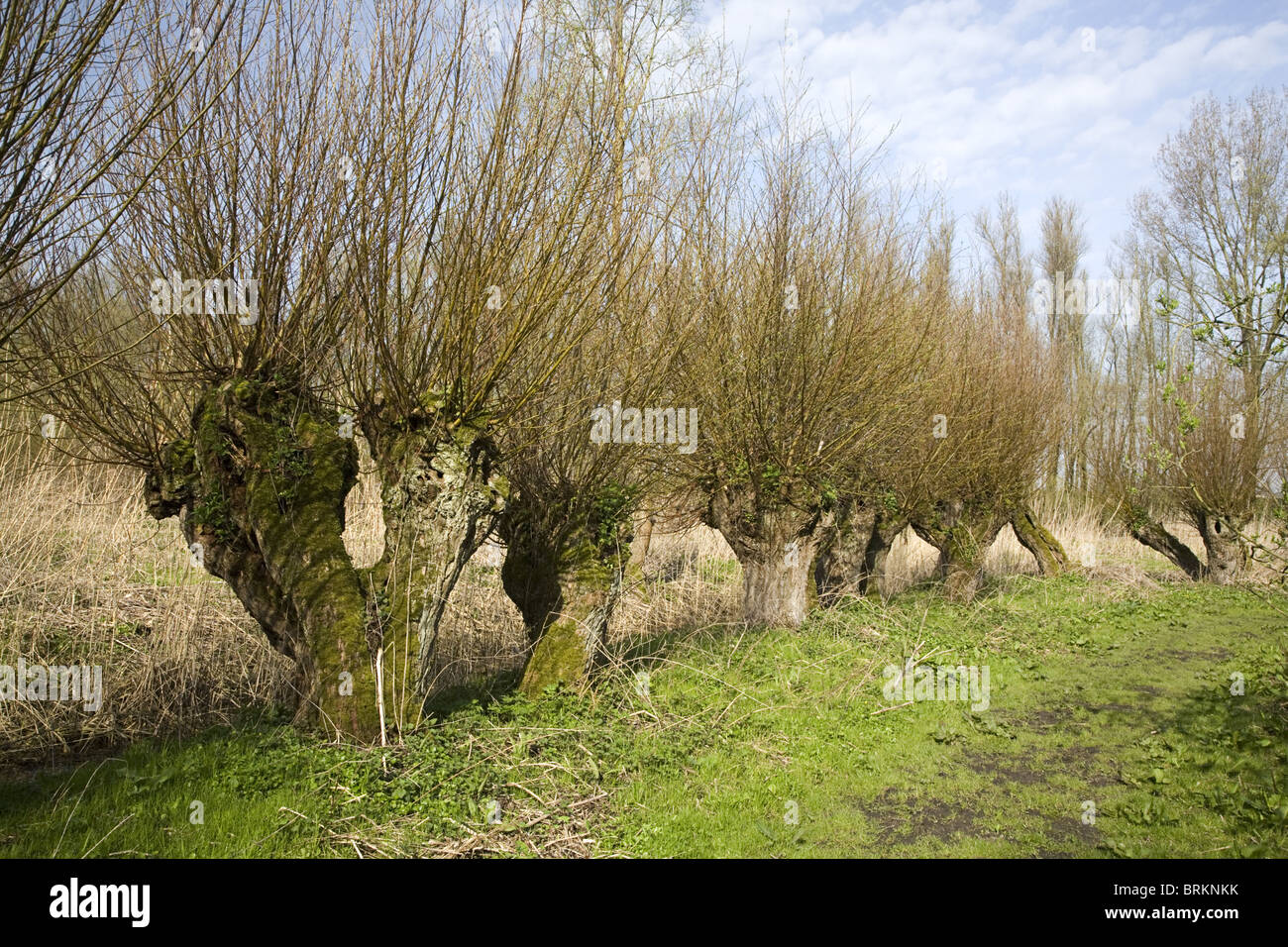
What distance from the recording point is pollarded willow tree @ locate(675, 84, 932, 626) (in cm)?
1012

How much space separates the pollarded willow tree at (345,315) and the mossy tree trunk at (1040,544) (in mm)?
14415

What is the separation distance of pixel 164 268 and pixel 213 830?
401 cm

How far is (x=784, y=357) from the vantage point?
1036 centimetres

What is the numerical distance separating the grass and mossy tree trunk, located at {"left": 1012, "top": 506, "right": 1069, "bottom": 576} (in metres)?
9.44

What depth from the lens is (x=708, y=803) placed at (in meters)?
5.78

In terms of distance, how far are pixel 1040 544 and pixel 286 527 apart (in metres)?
16.5

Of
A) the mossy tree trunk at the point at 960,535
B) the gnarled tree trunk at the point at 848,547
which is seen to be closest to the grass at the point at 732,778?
the gnarled tree trunk at the point at 848,547

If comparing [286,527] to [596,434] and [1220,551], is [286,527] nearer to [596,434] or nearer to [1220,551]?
[596,434]

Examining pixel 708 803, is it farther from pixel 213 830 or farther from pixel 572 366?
pixel 572 366

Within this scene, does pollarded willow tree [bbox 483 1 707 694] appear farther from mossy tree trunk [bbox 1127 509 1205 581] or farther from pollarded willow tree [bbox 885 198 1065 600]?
mossy tree trunk [bbox 1127 509 1205 581]

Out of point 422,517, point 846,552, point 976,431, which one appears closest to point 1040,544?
point 976,431

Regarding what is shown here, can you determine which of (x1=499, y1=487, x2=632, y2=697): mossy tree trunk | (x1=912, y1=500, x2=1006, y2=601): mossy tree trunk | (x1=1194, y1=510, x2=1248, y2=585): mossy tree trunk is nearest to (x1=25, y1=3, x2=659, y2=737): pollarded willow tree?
(x1=499, y1=487, x2=632, y2=697): mossy tree trunk
